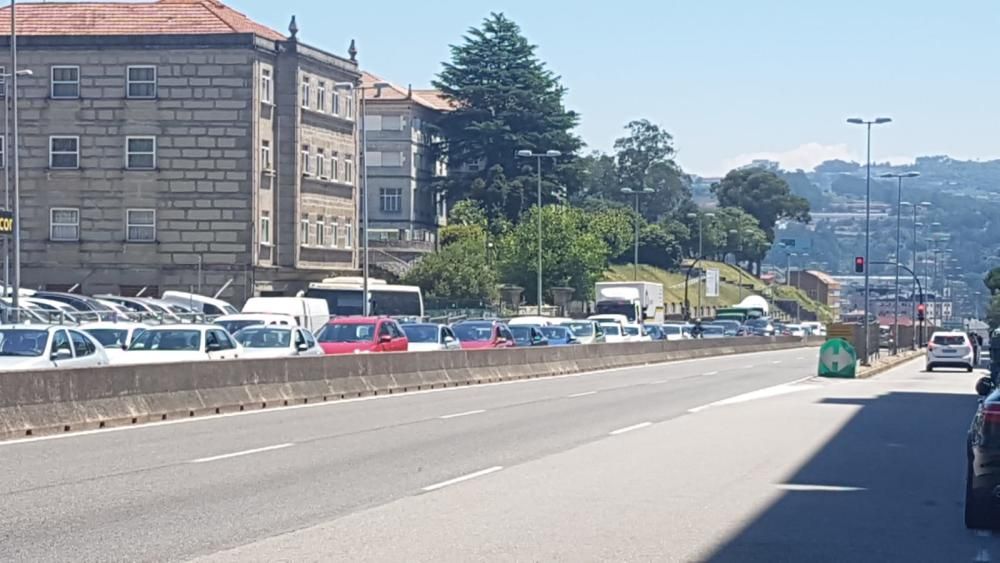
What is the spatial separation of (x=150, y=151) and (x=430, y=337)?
31.4 meters

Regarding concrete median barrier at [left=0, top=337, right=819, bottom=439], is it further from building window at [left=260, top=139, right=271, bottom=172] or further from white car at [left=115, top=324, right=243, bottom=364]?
building window at [left=260, top=139, right=271, bottom=172]

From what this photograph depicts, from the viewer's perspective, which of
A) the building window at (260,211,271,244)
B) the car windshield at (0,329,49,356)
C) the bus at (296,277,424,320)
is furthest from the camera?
the building window at (260,211,271,244)

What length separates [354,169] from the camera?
79062 millimetres

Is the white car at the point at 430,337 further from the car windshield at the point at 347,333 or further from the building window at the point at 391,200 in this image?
the building window at the point at 391,200

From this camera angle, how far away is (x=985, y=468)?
43.5 ft

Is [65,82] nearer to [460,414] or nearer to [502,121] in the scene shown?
[502,121]

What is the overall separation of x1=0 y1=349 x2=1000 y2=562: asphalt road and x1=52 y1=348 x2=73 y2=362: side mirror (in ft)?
8.06

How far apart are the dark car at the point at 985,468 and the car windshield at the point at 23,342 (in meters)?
15.6

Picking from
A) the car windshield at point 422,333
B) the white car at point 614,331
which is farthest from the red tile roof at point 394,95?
the car windshield at point 422,333

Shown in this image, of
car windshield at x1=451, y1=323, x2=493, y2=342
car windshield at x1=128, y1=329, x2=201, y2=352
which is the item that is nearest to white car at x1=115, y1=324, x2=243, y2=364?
car windshield at x1=128, y1=329, x2=201, y2=352

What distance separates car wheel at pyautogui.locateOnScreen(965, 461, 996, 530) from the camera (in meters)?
13.8

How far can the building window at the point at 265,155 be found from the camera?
231ft

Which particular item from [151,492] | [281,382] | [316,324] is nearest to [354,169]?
[316,324]

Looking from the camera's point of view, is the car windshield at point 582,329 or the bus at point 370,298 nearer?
the car windshield at point 582,329
